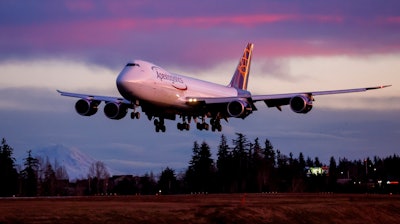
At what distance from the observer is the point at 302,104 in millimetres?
77312

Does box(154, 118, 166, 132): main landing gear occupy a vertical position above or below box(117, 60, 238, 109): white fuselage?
below

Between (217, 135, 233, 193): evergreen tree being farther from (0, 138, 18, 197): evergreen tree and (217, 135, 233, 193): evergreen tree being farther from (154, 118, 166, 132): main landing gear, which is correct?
(154, 118, 166, 132): main landing gear

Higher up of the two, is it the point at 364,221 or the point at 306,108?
the point at 306,108

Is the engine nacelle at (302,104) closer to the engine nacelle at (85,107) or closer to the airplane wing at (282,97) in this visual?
the airplane wing at (282,97)

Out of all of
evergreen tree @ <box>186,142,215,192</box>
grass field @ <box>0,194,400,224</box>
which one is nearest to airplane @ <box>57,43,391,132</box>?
grass field @ <box>0,194,400,224</box>

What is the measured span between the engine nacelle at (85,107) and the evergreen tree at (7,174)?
2579 inches

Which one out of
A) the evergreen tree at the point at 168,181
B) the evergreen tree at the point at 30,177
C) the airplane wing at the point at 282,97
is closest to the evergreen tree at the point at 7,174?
the evergreen tree at the point at 30,177

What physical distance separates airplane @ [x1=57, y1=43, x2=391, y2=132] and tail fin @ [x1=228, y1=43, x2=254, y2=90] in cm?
1210

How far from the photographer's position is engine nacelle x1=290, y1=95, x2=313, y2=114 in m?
77.1

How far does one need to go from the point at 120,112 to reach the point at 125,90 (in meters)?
11.2

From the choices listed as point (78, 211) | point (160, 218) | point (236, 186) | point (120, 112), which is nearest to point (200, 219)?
point (160, 218)

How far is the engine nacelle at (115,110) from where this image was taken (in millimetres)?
80438

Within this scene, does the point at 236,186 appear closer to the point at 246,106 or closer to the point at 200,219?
the point at 246,106

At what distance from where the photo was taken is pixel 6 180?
484 ft
